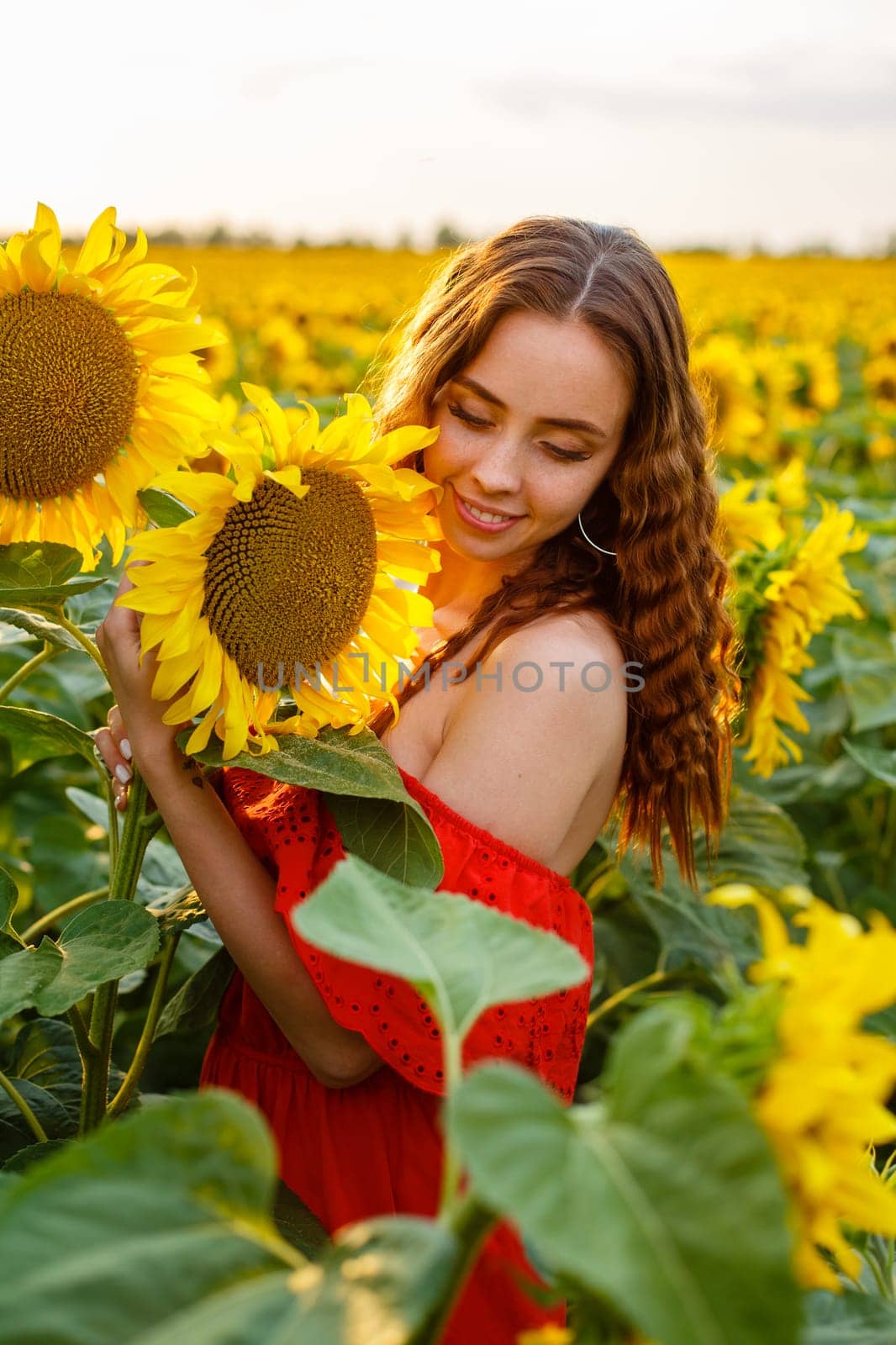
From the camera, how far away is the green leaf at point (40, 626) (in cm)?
114

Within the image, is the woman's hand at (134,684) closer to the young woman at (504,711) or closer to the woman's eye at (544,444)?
the young woman at (504,711)

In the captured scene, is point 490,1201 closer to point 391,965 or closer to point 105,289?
point 391,965

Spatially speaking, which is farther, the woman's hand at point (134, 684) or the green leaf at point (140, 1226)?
the woman's hand at point (134, 684)

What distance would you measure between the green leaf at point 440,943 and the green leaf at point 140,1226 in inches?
3.9

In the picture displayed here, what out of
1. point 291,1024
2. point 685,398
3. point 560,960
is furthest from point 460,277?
point 560,960

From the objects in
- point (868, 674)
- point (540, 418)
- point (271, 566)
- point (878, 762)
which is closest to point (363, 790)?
point (271, 566)

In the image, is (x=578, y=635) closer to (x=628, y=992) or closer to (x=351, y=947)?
(x=628, y=992)

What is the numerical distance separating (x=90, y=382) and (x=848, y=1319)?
0.87m

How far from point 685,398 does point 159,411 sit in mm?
722

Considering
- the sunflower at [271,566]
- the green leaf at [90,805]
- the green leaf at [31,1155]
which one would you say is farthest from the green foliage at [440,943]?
the green leaf at [90,805]

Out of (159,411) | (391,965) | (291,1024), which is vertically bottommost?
(291,1024)

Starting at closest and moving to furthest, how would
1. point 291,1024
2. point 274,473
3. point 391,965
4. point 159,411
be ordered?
point 391,965 < point 274,473 < point 159,411 < point 291,1024

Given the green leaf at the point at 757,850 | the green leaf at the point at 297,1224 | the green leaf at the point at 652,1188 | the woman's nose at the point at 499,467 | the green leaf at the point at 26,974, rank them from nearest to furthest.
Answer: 1. the green leaf at the point at 652,1188
2. the green leaf at the point at 26,974
3. the green leaf at the point at 297,1224
4. the woman's nose at the point at 499,467
5. the green leaf at the point at 757,850

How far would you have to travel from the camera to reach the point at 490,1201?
0.45m
